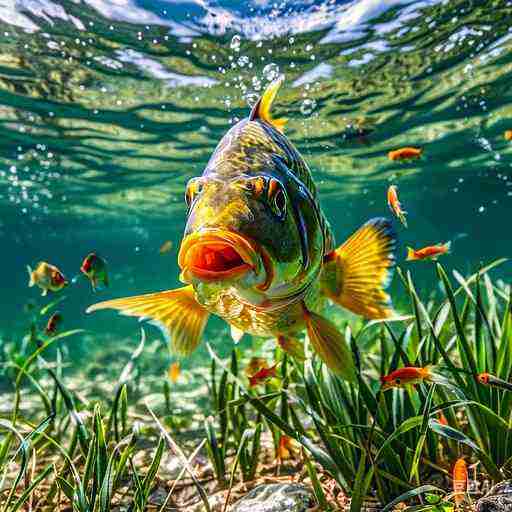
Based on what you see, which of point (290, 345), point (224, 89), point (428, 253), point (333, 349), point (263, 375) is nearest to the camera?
point (333, 349)

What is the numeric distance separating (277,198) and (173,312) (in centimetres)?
99

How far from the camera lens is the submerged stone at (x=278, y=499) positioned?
2.78 m

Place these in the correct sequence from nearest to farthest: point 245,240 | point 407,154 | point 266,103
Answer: point 245,240, point 266,103, point 407,154

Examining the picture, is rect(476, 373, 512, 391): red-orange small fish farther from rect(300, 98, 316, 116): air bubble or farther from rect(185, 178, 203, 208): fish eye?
rect(300, 98, 316, 116): air bubble

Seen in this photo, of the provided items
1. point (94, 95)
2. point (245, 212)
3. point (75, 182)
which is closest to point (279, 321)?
point (245, 212)

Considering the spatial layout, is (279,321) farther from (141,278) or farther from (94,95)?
(141,278)

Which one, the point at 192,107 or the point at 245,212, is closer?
the point at 245,212

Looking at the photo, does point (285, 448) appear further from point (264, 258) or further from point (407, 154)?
point (407, 154)

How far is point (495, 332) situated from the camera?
396 cm

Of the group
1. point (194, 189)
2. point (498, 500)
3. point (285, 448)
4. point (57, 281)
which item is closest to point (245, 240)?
point (194, 189)

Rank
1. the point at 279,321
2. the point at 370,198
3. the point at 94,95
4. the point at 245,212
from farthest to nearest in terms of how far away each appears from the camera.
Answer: the point at 370,198 < the point at 94,95 < the point at 279,321 < the point at 245,212

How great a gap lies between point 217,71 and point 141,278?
98512 mm

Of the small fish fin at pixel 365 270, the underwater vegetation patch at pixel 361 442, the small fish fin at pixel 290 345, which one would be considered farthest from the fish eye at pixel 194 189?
the underwater vegetation patch at pixel 361 442

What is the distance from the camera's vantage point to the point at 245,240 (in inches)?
60.9
